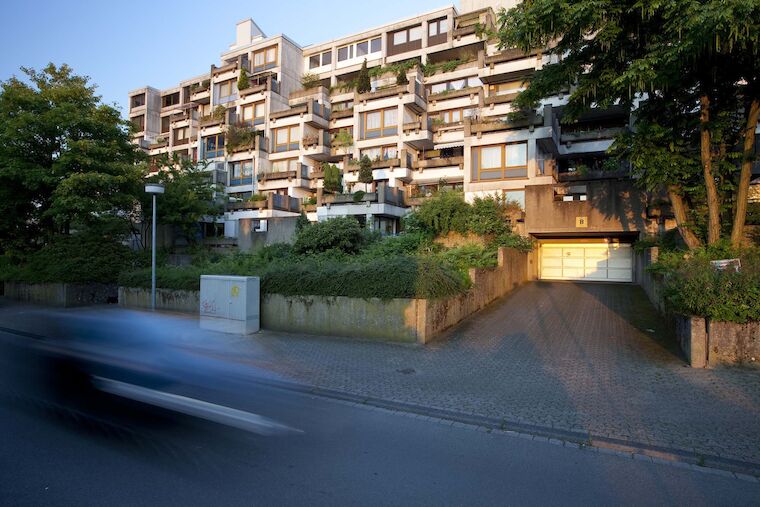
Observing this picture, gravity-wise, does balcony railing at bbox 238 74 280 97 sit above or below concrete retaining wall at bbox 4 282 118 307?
above

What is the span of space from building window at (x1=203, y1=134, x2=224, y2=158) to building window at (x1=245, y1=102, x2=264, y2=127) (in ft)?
9.48

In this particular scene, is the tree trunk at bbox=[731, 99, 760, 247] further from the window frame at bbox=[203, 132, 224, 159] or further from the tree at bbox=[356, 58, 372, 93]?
the window frame at bbox=[203, 132, 224, 159]

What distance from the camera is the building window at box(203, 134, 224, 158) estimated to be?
1637 inches

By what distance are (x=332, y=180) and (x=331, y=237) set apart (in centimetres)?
1800

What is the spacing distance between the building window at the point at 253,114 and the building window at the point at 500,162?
879 inches

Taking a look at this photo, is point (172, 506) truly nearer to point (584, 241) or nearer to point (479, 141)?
point (584, 241)

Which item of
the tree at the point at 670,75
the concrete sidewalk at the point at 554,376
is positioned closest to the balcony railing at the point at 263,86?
the tree at the point at 670,75

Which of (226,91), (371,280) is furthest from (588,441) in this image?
(226,91)

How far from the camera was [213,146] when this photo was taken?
4228cm

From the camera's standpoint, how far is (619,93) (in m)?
12.2

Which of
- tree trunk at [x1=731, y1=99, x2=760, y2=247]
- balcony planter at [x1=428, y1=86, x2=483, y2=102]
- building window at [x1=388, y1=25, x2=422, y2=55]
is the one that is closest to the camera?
tree trunk at [x1=731, y1=99, x2=760, y2=247]

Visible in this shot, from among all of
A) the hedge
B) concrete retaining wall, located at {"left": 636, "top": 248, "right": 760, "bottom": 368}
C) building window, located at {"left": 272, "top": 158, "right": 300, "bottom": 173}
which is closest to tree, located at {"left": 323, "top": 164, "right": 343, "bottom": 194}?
building window, located at {"left": 272, "top": 158, "right": 300, "bottom": 173}

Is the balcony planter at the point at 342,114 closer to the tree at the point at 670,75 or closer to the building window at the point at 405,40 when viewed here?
the building window at the point at 405,40

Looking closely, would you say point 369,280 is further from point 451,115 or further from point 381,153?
point 451,115
